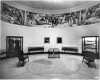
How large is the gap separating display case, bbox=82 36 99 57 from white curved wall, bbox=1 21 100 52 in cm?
8

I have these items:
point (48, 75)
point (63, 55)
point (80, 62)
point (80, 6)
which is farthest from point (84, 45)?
point (48, 75)

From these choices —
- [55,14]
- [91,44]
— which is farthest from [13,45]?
[91,44]

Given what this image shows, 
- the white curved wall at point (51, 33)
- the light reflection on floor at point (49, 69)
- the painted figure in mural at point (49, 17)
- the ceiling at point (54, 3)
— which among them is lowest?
the light reflection on floor at point (49, 69)

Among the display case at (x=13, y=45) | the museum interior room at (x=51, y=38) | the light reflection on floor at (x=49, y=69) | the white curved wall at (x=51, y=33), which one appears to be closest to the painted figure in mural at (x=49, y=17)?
the museum interior room at (x=51, y=38)

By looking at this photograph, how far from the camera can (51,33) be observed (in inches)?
47.6

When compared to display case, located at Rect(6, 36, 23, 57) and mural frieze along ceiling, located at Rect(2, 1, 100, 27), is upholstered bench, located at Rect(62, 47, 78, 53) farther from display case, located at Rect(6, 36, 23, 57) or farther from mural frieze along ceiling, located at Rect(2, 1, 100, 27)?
display case, located at Rect(6, 36, 23, 57)

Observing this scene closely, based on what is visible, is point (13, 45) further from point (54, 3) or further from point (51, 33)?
point (54, 3)

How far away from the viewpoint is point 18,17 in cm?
118

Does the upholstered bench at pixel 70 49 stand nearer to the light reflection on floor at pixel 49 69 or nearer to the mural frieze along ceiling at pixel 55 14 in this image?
the light reflection on floor at pixel 49 69

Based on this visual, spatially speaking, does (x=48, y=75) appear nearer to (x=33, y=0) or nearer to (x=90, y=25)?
(x=90, y=25)

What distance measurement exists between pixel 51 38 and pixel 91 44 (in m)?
0.82

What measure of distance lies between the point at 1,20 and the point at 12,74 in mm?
1041

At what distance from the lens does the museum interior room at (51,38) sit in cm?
116

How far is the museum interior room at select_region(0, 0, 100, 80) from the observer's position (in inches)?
45.7
